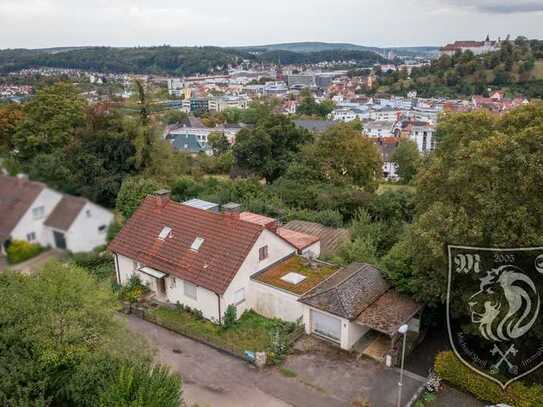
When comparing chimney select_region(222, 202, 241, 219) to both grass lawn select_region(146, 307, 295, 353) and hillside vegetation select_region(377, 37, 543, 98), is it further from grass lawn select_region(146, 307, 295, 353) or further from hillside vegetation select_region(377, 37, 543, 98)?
hillside vegetation select_region(377, 37, 543, 98)

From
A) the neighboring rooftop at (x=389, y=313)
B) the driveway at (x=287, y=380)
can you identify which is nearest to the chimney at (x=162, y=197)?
the driveway at (x=287, y=380)

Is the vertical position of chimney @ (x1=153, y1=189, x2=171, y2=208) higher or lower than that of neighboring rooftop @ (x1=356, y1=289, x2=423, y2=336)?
higher

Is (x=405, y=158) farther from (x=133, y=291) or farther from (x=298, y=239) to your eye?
(x=133, y=291)

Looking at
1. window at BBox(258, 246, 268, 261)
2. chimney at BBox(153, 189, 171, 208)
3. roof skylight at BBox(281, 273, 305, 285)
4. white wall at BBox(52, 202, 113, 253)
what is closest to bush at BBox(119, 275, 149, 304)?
chimney at BBox(153, 189, 171, 208)

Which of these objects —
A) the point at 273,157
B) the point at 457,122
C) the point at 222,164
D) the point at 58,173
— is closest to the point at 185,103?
the point at 222,164

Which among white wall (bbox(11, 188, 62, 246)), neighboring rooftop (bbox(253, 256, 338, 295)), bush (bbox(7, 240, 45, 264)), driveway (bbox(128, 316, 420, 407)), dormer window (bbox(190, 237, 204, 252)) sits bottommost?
driveway (bbox(128, 316, 420, 407))

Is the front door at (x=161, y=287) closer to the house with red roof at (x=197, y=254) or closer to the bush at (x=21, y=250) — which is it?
the house with red roof at (x=197, y=254)

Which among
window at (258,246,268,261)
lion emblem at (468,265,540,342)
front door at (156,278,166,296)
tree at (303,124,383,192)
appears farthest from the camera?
tree at (303,124,383,192)
